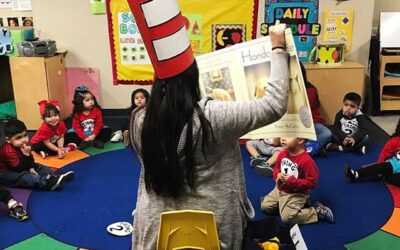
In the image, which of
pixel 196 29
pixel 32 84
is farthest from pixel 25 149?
pixel 196 29

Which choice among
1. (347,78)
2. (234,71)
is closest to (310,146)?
(347,78)

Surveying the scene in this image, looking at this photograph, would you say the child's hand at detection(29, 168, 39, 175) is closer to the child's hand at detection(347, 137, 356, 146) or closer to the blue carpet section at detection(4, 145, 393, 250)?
the blue carpet section at detection(4, 145, 393, 250)

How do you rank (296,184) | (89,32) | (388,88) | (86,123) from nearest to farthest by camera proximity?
(296,184) < (86,123) < (89,32) < (388,88)

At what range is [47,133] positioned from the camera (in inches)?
146


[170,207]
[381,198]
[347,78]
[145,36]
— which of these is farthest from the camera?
[347,78]

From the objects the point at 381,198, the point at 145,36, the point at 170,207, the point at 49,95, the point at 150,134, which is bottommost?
Answer: the point at 381,198

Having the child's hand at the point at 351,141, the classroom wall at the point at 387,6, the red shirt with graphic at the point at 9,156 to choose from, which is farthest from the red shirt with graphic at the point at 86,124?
the classroom wall at the point at 387,6

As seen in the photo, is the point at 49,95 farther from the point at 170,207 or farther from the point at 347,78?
the point at 170,207

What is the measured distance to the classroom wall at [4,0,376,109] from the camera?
174 inches

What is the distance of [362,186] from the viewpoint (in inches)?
120

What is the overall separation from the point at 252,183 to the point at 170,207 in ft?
5.91

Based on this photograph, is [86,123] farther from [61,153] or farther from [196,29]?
[196,29]

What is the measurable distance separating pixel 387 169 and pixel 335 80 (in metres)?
1.39

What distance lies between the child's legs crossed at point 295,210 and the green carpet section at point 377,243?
11.3 inches
